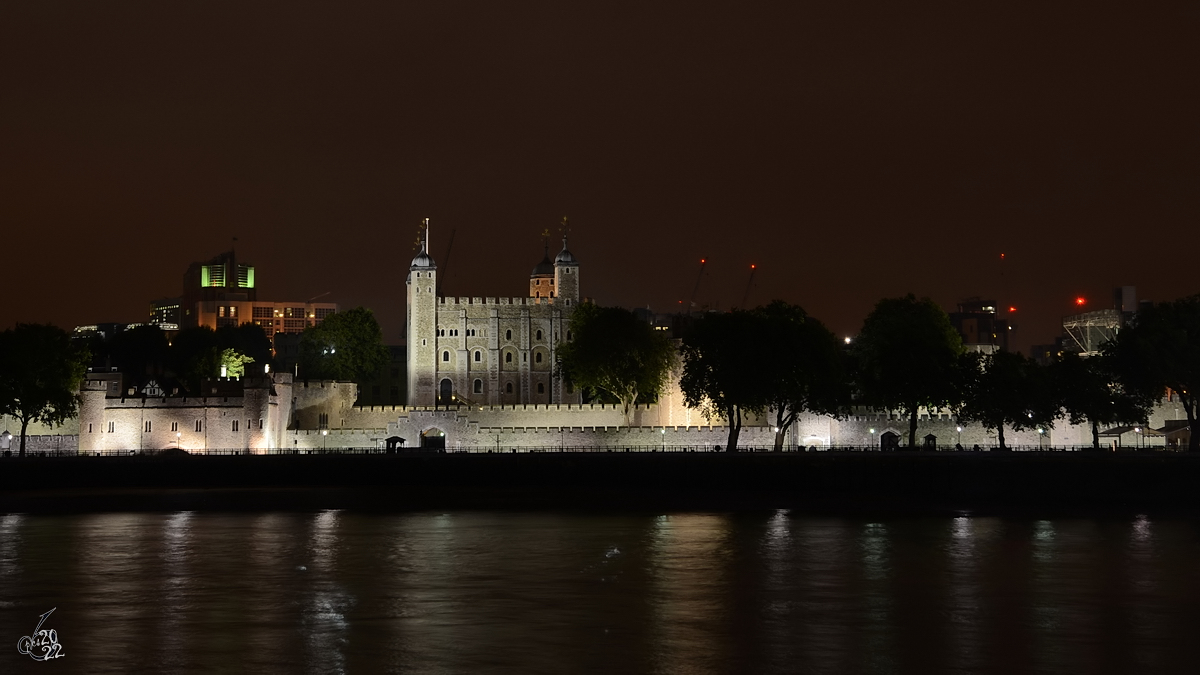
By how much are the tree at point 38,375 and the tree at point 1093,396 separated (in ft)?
183

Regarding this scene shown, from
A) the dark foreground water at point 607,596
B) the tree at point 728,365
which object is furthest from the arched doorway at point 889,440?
the dark foreground water at point 607,596

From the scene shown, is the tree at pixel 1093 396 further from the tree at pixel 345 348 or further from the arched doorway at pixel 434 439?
the tree at pixel 345 348

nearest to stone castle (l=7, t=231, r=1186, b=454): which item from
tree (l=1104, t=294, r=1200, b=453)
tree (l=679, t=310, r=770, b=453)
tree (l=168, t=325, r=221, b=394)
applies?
tree (l=679, t=310, r=770, b=453)

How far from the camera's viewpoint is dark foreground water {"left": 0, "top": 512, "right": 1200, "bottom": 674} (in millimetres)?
31828

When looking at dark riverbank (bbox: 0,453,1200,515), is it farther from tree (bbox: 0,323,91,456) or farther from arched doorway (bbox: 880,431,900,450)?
arched doorway (bbox: 880,431,900,450)

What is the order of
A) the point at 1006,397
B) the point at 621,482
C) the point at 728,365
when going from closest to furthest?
the point at 621,482 < the point at 1006,397 < the point at 728,365

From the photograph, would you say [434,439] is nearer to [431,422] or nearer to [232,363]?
[431,422]

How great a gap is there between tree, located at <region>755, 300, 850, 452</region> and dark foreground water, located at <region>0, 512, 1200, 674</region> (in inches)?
932

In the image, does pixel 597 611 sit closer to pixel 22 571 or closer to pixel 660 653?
pixel 660 653

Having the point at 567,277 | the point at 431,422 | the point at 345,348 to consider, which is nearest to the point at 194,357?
the point at 345,348

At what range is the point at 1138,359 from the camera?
8375cm

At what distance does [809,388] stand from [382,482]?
25299mm

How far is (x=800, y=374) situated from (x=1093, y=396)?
16.4 metres

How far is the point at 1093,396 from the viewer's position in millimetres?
82000
